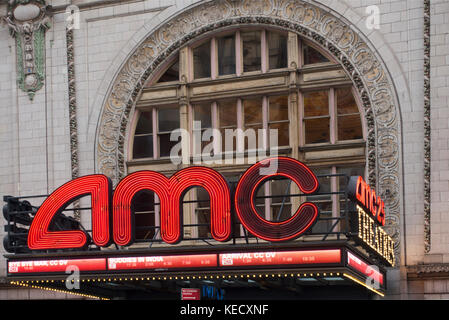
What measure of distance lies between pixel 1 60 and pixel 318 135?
11.9 metres

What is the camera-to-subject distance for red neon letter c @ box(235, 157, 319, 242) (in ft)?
82.2

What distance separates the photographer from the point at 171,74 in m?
33.6

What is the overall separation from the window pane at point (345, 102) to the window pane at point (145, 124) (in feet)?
21.4

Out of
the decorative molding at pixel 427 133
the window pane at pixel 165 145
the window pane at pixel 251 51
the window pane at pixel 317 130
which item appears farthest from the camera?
the window pane at pixel 165 145

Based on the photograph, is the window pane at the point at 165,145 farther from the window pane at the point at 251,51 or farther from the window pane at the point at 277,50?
the window pane at the point at 277,50

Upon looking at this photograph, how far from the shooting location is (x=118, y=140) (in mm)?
33281

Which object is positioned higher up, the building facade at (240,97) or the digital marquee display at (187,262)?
the building facade at (240,97)

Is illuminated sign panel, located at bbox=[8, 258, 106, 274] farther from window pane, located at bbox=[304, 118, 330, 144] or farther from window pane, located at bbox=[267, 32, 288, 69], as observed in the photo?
window pane, located at bbox=[267, 32, 288, 69]

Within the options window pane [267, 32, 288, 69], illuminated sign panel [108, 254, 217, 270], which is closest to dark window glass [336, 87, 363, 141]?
window pane [267, 32, 288, 69]

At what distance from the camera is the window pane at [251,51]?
3234cm

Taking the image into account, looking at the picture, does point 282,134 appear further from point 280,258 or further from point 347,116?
point 280,258

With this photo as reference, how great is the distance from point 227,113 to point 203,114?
848mm

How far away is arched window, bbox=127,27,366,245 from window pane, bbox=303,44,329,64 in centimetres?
3

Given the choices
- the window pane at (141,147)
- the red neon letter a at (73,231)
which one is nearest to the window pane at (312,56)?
the window pane at (141,147)
